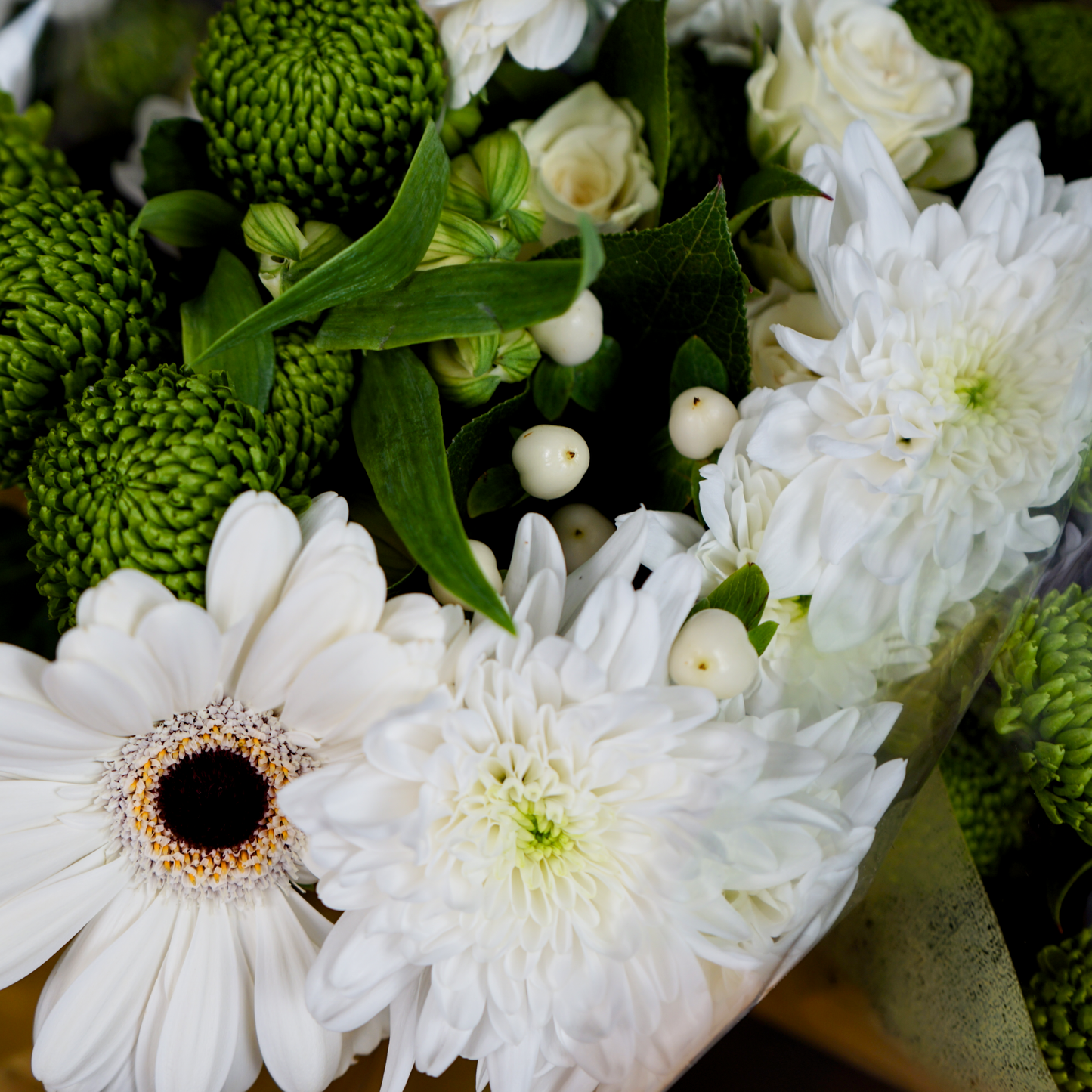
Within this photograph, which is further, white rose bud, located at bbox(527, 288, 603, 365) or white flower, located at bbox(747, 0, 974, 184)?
white flower, located at bbox(747, 0, 974, 184)

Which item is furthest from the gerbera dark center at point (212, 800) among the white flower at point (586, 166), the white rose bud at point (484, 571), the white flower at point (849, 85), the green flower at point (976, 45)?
the green flower at point (976, 45)

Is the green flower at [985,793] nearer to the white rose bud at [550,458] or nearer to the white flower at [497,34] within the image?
the white rose bud at [550,458]

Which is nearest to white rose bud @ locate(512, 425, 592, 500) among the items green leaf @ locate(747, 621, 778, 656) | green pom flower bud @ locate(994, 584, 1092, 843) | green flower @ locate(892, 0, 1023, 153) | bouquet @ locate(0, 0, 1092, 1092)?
bouquet @ locate(0, 0, 1092, 1092)

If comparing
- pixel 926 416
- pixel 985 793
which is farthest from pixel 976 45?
pixel 985 793

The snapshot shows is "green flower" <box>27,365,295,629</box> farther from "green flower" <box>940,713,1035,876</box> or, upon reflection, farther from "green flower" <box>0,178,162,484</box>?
"green flower" <box>940,713,1035,876</box>

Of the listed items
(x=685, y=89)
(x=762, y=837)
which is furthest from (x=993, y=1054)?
(x=685, y=89)

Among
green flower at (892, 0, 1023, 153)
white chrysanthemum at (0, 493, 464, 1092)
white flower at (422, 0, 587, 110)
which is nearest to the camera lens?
white chrysanthemum at (0, 493, 464, 1092)

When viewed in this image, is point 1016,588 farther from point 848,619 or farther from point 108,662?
point 108,662
